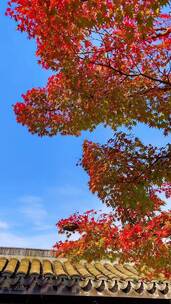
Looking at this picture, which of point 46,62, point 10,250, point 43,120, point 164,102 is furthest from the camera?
point 10,250

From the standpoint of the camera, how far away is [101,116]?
8.07m

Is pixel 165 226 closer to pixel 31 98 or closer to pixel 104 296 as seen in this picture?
pixel 104 296

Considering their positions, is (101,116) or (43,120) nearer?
(101,116)

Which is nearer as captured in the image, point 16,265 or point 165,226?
point 165,226

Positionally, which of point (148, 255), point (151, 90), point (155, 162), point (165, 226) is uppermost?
point (151, 90)

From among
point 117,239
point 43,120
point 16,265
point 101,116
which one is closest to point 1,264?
point 16,265

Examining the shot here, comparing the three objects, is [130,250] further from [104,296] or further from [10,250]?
[10,250]

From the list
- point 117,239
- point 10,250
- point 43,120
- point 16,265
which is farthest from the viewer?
point 10,250

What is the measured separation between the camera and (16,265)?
11.5 metres

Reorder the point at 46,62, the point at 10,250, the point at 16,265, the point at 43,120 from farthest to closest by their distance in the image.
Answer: the point at 10,250 < the point at 16,265 < the point at 43,120 < the point at 46,62

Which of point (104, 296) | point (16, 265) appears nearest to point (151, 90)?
point (104, 296)

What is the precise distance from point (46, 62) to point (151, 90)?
7.33ft

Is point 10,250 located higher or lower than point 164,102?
lower

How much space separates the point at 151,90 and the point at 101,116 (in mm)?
1174
